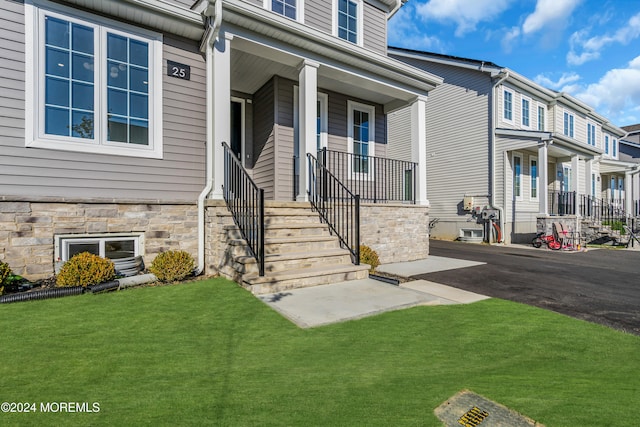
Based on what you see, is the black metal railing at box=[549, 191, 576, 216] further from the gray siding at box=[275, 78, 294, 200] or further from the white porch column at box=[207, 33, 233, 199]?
the white porch column at box=[207, 33, 233, 199]

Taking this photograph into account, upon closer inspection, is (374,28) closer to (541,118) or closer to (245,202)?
(245,202)

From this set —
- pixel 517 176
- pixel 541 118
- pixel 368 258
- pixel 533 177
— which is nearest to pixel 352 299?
pixel 368 258

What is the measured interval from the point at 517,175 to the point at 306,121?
34.5 ft

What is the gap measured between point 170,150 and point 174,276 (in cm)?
216

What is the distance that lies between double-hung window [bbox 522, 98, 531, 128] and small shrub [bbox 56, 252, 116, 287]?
51.3 ft

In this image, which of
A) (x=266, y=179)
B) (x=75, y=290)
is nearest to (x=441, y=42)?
(x=266, y=179)

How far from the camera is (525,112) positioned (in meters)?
13.8

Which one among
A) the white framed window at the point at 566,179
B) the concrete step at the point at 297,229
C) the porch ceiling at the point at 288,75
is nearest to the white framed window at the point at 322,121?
the porch ceiling at the point at 288,75

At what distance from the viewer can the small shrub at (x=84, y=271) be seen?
4121mm

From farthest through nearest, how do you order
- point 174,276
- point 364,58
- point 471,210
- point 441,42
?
point 441,42, point 471,210, point 364,58, point 174,276

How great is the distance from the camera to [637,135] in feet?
83.1

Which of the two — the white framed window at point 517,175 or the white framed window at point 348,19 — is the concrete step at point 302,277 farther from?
the white framed window at point 517,175

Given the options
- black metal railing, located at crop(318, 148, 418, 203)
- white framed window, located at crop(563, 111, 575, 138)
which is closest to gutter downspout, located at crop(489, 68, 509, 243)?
black metal railing, located at crop(318, 148, 418, 203)

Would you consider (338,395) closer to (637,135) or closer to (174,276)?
(174,276)
